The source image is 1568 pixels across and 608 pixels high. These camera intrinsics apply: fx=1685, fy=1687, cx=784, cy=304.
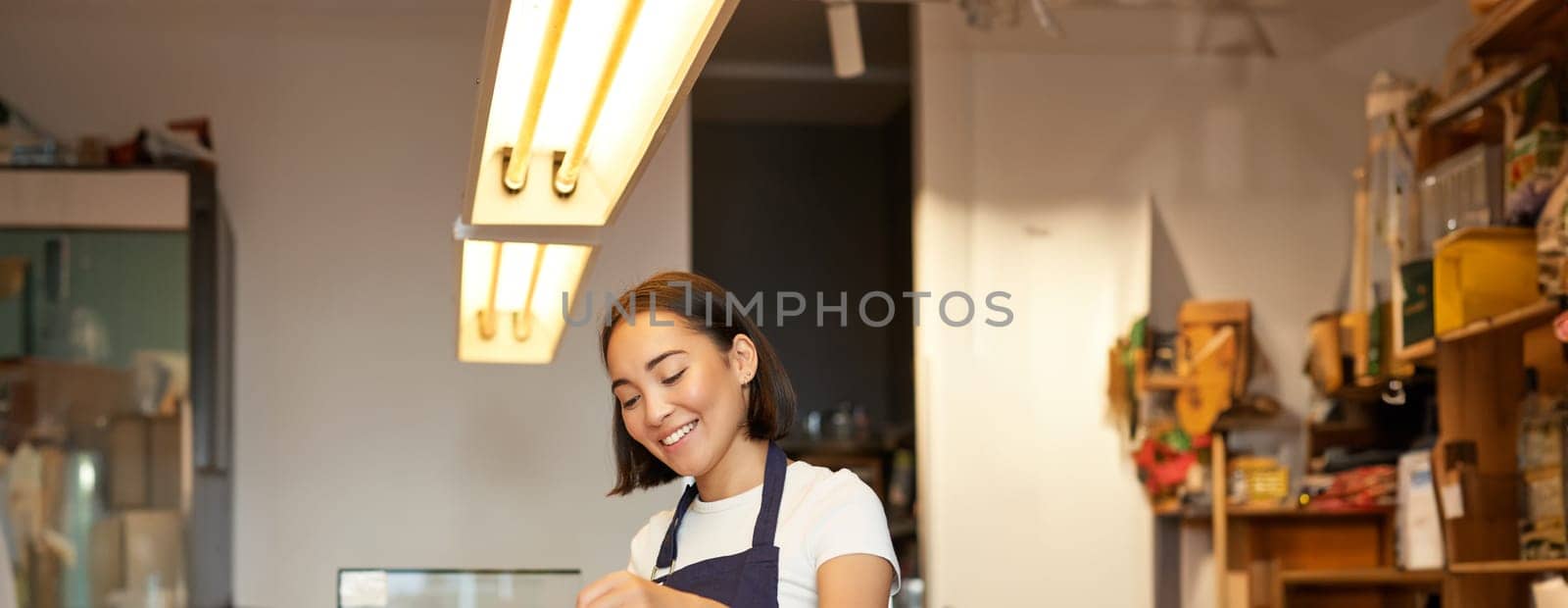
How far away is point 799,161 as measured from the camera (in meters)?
6.94

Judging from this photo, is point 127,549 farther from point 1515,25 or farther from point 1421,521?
point 1515,25

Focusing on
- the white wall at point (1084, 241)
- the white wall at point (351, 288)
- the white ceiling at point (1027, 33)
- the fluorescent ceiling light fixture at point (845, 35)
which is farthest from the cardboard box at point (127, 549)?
the white ceiling at point (1027, 33)

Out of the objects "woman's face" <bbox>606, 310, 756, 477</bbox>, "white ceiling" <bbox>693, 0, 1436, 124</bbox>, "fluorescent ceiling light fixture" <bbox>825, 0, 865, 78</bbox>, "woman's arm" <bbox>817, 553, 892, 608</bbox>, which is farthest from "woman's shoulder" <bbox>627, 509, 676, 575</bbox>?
"white ceiling" <bbox>693, 0, 1436, 124</bbox>

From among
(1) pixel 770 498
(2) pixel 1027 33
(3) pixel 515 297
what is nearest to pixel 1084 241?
(2) pixel 1027 33

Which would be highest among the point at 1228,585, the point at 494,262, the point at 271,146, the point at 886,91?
the point at 886,91

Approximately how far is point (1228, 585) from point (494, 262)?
10.9 feet

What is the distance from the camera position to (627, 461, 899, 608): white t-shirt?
149cm

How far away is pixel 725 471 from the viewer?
1631mm

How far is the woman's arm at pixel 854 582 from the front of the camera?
1.46 metres

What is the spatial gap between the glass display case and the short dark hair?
3.38 ft

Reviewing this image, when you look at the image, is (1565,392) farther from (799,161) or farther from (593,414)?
(799,161)

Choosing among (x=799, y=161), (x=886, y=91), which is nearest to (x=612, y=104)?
(x=886, y=91)

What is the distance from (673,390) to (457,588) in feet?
4.29

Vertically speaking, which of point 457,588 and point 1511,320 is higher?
point 1511,320
